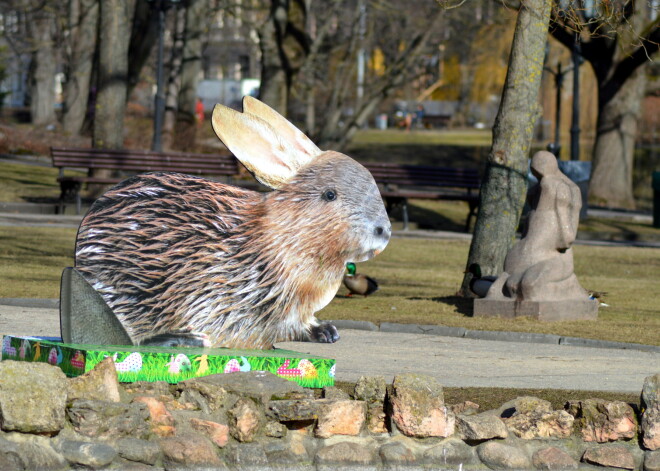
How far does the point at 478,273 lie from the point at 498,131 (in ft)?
6.87

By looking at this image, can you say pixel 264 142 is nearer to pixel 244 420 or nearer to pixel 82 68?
pixel 244 420

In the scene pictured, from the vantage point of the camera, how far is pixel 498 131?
15.3m

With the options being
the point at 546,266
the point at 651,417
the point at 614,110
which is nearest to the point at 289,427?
the point at 651,417

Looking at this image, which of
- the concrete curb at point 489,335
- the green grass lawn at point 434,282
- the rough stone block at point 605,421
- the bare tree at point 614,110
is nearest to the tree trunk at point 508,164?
the green grass lawn at point 434,282

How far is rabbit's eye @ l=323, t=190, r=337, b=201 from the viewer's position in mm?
8242

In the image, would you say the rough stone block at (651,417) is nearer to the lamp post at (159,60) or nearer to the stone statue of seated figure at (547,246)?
the stone statue of seated figure at (547,246)

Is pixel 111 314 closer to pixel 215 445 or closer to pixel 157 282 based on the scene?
pixel 157 282

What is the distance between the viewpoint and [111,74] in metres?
26.0

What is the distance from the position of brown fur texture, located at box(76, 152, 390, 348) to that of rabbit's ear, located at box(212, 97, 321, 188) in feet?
0.54

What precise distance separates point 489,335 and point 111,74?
52.2 feet

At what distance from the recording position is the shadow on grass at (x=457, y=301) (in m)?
14.1

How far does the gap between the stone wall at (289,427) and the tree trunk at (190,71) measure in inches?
1198

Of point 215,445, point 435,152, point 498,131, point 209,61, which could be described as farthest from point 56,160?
point 209,61

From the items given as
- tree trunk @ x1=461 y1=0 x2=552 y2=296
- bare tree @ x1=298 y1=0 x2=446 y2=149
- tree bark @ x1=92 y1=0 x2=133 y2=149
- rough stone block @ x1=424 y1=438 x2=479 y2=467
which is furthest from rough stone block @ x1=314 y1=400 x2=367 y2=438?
bare tree @ x1=298 y1=0 x2=446 y2=149
